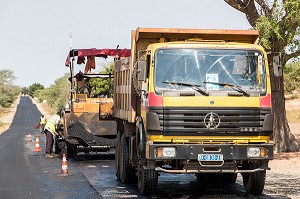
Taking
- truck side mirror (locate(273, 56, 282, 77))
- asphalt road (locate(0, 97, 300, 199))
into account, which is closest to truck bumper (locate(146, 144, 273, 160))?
asphalt road (locate(0, 97, 300, 199))

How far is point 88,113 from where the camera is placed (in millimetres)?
21734

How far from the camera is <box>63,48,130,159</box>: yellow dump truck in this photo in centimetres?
2136

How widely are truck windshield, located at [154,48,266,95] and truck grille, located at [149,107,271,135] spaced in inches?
15.4

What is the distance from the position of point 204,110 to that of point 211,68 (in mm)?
837

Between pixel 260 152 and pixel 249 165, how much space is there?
67 cm

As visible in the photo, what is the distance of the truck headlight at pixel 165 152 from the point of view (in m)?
11.7

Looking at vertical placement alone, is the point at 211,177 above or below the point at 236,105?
below

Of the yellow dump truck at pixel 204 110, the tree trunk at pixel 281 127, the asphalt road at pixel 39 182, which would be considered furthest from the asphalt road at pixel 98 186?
the tree trunk at pixel 281 127

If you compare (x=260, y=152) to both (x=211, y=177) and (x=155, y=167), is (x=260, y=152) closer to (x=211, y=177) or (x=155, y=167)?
(x=155, y=167)

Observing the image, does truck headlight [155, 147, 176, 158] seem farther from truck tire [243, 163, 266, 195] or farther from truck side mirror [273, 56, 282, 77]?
truck side mirror [273, 56, 282, 77]

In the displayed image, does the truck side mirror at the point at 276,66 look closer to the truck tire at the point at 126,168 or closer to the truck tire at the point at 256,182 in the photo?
the truck tire at the point at 256,182

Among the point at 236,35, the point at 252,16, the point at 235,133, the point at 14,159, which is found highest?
the point at 252,16

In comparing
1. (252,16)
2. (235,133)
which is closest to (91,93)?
(252,16)

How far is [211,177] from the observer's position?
15156 mm
